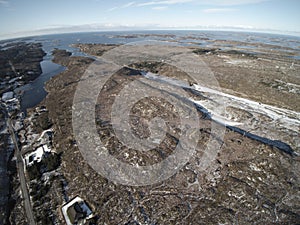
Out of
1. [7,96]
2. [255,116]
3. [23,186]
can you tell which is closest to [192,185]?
[23,186]

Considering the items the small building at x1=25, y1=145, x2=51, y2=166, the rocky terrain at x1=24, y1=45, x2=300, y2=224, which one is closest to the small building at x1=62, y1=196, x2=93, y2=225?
the rocky terrain at x1=24, y1=45, x2=300, y2=224

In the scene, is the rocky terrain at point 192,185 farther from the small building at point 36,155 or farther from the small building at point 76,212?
the small building at point 36,155

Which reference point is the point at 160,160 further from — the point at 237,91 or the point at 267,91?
the point at 267,91

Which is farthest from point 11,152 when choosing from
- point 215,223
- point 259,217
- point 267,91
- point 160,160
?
point 267,91

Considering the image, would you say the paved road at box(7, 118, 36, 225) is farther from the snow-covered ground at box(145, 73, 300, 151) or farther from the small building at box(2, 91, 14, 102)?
the snow-covered ground at box(145, 73, 300, 151)

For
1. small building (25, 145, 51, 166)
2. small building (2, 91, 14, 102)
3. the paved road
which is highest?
small building (2, 91, 14, 102)

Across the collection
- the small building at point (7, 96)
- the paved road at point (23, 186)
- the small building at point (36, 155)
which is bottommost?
the paved road at point (23, 186)

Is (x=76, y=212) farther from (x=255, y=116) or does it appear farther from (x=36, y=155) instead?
(x=255, y=116)

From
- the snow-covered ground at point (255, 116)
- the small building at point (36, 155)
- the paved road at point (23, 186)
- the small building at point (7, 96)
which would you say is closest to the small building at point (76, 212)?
the paved road at point (23, 186)
